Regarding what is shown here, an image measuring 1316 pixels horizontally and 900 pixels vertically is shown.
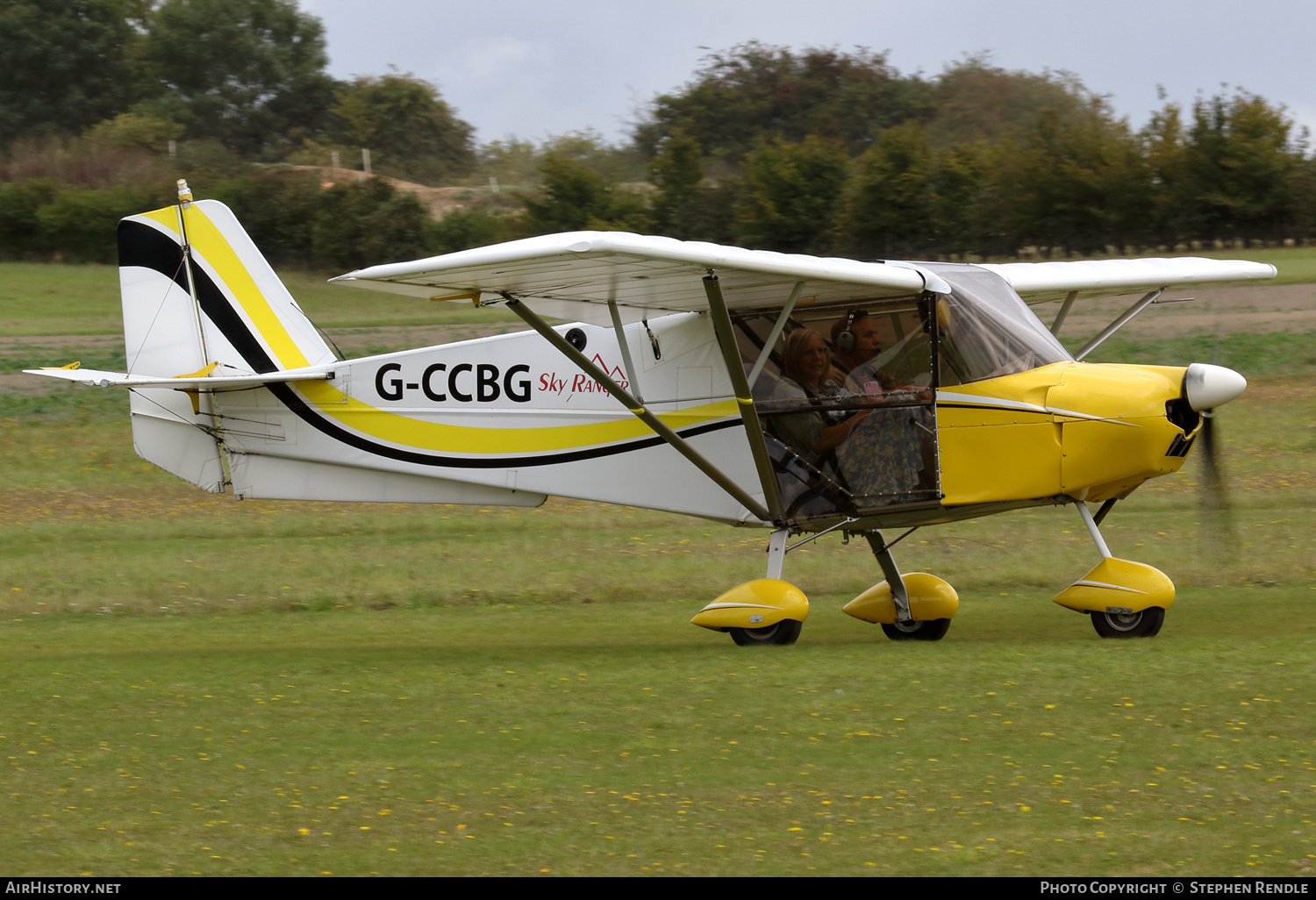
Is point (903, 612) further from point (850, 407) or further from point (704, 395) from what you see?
point (704, 395)

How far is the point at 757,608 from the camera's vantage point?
10.1 metres

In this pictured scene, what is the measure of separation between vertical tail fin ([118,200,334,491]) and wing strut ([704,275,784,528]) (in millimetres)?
4450

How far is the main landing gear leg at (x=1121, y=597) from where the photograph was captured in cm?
960

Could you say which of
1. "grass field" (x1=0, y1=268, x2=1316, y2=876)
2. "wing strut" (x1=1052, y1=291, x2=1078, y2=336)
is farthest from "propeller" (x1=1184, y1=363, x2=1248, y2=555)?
"wing strut" (x1=1052, y1=291, x2=1078, y2=336)

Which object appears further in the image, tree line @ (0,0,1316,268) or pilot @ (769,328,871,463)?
tree line @ (0,0,1316,268)

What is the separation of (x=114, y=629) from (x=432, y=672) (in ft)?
14.2

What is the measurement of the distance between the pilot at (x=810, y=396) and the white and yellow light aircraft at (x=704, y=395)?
2 centimetres

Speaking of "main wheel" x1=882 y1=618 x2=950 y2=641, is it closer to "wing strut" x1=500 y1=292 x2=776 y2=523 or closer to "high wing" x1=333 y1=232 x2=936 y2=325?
"wing strut" x1=500 y1=292 x2=776 y2=523

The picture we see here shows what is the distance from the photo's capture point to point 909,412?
10008mm

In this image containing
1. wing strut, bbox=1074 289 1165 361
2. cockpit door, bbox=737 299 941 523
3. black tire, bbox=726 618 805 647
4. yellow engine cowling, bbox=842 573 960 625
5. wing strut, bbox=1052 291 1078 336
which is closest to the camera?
cockpit door, bbox=737 299 941 523

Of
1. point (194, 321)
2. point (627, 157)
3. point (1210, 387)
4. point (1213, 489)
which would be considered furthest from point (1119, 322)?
point (627, 157)

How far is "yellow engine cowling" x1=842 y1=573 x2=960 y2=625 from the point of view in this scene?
10969 mm

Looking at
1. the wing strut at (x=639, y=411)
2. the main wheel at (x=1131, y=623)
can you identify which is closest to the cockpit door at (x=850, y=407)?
the wing strut at (x=639, y=411)

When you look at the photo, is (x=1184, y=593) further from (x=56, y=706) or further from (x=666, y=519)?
(x=56, y=706)
